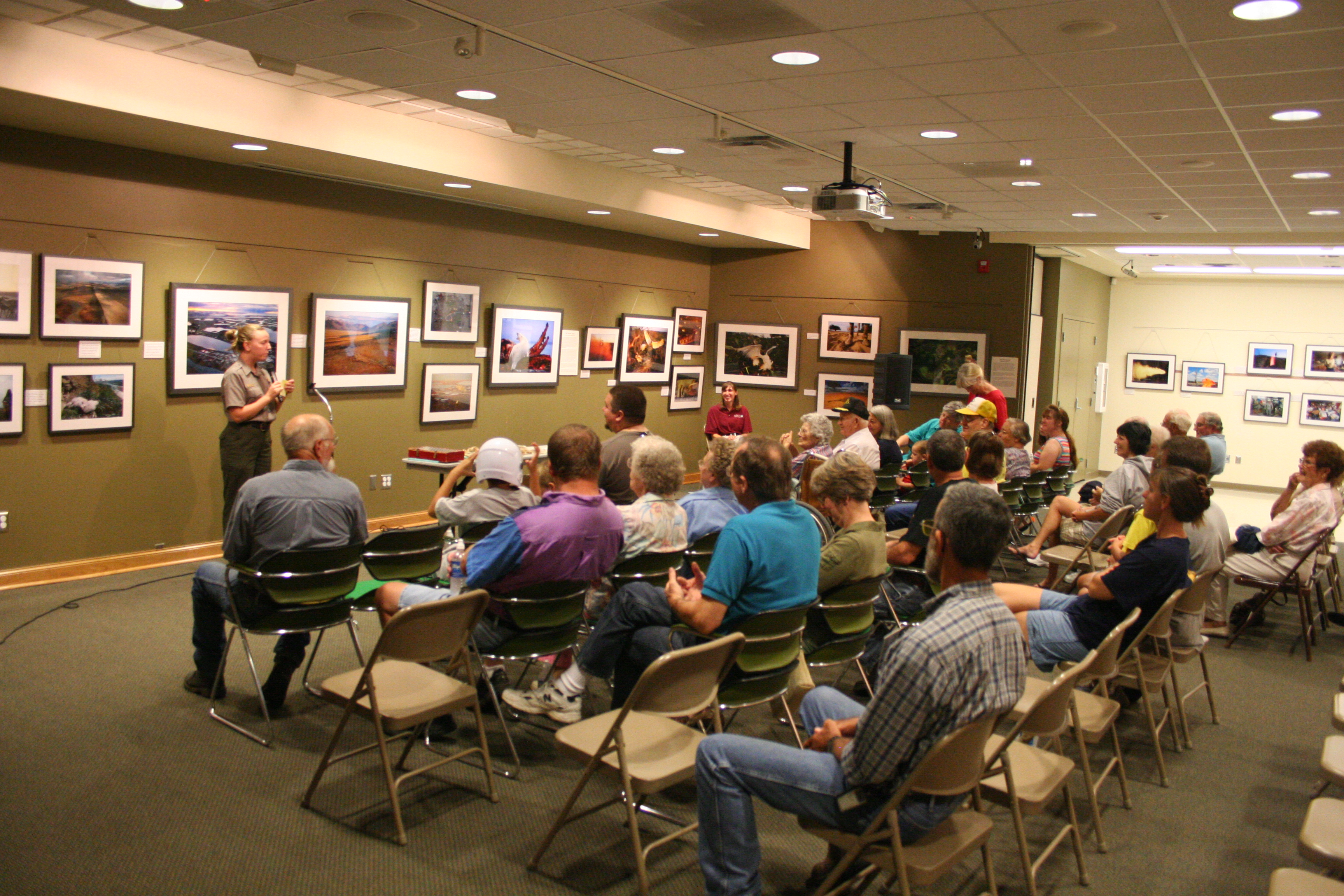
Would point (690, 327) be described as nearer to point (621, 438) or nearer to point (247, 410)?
point (247, 410)

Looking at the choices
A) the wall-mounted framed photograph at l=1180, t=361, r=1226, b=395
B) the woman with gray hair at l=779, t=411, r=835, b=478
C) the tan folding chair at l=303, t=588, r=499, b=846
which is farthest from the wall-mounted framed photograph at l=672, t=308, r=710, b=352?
the tan folding chair at l=303, t=588, r=499, b=846

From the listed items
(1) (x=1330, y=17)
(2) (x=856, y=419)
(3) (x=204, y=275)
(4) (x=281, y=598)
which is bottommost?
(4) (x=281, y=598)

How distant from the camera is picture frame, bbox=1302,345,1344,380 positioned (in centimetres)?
1401

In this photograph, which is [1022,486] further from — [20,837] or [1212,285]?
[1212,285]

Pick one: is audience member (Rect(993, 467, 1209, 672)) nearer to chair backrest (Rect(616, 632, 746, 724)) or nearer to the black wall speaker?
chair backrest (Rect(616, 632, 746, 724))

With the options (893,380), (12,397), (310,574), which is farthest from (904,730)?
(893,380)

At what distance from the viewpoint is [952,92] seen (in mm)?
5105

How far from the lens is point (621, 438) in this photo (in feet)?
18.7

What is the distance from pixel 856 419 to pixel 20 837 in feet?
19.8

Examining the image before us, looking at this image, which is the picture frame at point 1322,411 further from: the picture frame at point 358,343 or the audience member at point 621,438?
the picture frame at point 358,343

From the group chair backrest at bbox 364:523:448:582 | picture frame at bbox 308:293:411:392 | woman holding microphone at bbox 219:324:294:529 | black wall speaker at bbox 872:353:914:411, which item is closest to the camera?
chair backrest at bbox 364:523:448:582

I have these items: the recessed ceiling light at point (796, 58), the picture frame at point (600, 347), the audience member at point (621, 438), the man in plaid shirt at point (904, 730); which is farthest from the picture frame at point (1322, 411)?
the man in plaid shirt at point (904, 730)

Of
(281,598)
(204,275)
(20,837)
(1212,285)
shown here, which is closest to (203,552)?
(204,275)

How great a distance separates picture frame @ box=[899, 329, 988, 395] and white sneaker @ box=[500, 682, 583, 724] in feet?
26.8
